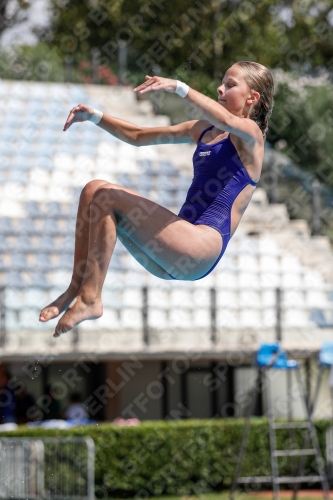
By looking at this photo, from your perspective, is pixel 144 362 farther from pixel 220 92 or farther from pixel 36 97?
pixel 220 92

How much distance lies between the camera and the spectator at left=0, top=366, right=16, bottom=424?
13.0 metres

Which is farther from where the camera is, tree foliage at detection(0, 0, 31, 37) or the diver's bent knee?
tree foliage at detection(0, 0, 31, 37)

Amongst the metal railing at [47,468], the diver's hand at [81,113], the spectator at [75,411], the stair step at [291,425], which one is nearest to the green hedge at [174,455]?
the spectator at [75,411]

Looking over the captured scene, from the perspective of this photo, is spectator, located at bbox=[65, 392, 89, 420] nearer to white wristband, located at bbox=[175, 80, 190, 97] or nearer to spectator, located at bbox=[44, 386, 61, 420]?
spectator, located at bbox=[44, 386, 61, 420]

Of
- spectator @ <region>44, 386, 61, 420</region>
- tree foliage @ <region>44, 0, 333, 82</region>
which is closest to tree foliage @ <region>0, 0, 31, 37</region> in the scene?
tree foliage @ <region>44, 0, 333, 82</region>

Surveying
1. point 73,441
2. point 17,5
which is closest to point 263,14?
point 17,5

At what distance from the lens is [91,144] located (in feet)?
55.5

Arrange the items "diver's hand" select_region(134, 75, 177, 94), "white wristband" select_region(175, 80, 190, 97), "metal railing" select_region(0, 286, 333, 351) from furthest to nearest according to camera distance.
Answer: "metal railing" select_region(0, 286, 333, 351)
"white wristband" select_region(175, 80, 190, 97)
"diver's hand" select_region(134, 75, 177, 94)

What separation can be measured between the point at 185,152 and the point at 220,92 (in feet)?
42.7

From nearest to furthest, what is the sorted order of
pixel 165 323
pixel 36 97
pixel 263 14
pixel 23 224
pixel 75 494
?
pixel 75 494
pixel 165 323
pixel 23 224
pixel 36 97
pixel 263 14

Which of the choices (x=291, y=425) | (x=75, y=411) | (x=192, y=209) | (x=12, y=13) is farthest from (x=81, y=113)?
(x=12, y=13)

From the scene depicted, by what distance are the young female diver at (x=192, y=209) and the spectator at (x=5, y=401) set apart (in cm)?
845

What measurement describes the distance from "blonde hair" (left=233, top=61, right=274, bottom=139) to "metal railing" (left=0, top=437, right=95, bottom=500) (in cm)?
714

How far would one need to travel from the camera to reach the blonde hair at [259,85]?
4832 mm
